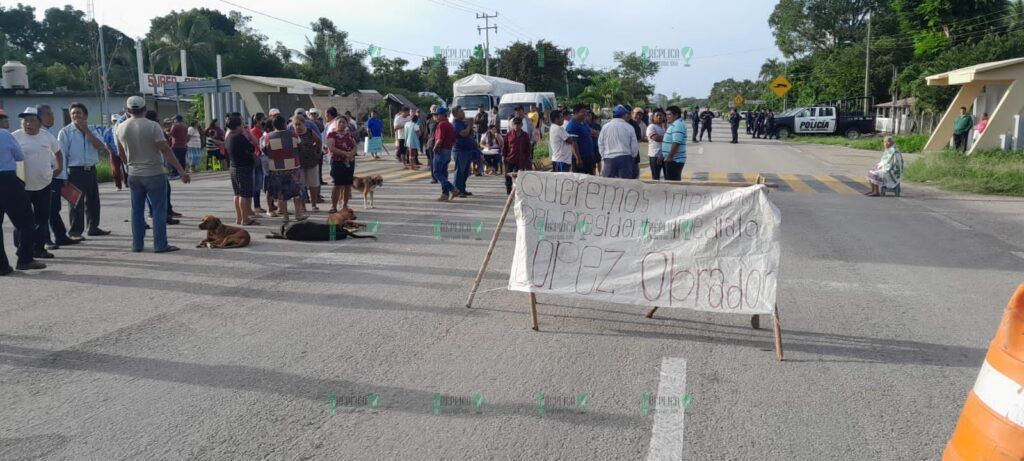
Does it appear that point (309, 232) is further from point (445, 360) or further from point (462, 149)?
point (445, 360)

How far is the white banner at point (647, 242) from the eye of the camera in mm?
5906

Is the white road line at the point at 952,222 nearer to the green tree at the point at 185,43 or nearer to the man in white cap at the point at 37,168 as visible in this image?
the man in white cap at the point at 37,168

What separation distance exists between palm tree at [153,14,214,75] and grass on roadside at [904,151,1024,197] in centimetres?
5704

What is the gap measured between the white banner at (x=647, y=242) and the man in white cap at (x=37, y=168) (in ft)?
20.3

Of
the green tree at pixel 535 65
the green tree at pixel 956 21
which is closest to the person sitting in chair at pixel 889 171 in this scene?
the green tree at pixel 956 21

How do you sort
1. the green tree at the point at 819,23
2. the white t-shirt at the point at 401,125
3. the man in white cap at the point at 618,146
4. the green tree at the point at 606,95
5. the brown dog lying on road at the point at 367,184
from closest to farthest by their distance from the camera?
the man in white cap at the point at 618,146 → the brown dog lying on road at the point at 367,184 → the white t-shirt at the point at 401,125 → the green tree at the point at 606,95 → the green tree at the point at 819,23

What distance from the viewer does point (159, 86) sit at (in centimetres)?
5031

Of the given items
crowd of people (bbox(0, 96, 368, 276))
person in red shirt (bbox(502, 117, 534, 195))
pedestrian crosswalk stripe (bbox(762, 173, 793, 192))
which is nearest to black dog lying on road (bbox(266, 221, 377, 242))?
crowd of people (bbox(0, 96, 368, 276))

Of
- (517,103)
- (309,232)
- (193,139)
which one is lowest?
(309,232)

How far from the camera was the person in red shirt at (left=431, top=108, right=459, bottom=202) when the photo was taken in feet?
48.3

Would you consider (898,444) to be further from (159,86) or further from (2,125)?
(159,86)

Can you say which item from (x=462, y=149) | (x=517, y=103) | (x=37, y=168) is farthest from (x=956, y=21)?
(x=37, y=168)

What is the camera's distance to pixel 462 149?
1525 cm

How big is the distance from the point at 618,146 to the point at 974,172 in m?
10.9
